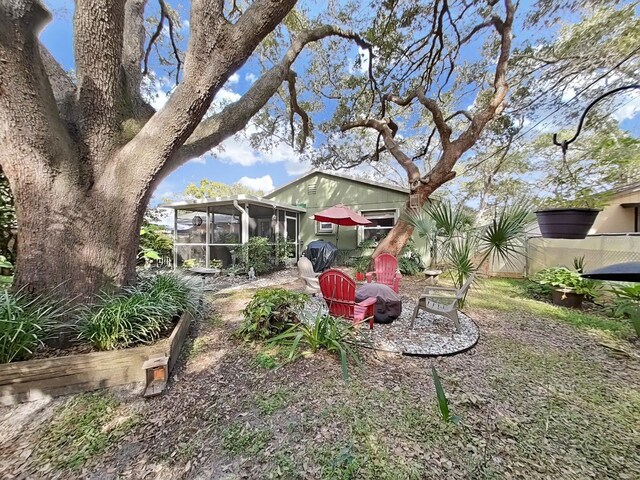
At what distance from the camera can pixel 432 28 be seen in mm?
6781

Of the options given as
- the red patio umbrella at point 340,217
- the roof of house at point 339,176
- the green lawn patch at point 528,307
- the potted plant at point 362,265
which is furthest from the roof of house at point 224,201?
the green lawn patch at point 528,307

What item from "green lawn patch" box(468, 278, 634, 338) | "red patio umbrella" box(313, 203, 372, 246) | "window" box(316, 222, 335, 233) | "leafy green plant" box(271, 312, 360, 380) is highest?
"red patio umbrella" box(313, 203, 372, 246)

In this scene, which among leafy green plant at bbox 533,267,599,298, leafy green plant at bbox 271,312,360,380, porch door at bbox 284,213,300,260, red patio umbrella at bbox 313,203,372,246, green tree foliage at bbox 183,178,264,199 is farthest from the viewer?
green tree foliage at bbox 183,178,264,199

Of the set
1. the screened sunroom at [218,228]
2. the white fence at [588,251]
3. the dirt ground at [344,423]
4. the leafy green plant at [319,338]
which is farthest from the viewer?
the screened sunroom at [218,228]

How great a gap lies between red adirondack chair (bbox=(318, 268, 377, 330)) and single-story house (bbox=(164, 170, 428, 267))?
5.37 meters

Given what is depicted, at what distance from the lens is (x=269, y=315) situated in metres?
3.28

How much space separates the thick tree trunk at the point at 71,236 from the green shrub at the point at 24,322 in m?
0.16

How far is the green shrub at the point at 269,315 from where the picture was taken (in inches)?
129

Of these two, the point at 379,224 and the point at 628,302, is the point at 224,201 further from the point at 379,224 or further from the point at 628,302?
the point at 628,302

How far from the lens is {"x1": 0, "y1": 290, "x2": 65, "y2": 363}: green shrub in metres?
2.28

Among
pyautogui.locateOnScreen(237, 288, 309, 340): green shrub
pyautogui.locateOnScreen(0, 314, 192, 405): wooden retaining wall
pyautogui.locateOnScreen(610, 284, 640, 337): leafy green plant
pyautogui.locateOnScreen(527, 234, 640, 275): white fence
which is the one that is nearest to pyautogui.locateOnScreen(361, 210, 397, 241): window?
pyautogui.locateOnScreen(527, 234, 640, 275): white fence

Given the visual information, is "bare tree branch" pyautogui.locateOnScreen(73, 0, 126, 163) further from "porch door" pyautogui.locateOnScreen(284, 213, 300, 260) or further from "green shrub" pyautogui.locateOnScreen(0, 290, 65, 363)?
"porch door" pyautogui.locateOnScreen(284, 213, 300, 260)

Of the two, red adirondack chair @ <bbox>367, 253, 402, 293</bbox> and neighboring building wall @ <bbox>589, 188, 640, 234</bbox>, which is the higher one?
neighboring building wall @ <bbox>589, 188, 640, 234</bbox>

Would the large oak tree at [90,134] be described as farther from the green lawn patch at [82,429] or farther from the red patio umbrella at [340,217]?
the red patio umbrella at [340,217]
